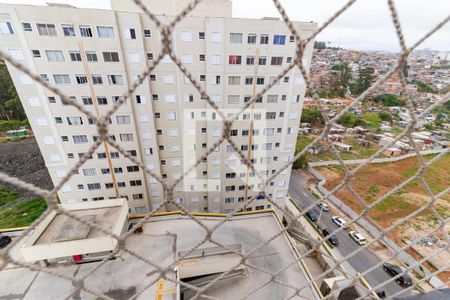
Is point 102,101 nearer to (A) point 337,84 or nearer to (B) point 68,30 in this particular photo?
(B) point 68,30

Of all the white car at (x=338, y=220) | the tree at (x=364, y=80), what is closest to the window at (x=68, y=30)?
Answer: the white car at (x=338, y=220)

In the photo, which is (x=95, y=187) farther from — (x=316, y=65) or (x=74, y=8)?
(x=316, y=65)

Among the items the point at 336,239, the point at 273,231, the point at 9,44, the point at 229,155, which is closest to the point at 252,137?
the point at 229,155

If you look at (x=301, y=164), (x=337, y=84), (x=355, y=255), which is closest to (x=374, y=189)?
(x=301, y=164)

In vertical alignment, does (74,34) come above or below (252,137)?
above

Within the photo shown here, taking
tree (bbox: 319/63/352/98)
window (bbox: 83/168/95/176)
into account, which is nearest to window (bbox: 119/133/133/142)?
window (bbox: 83/168/95/176)
